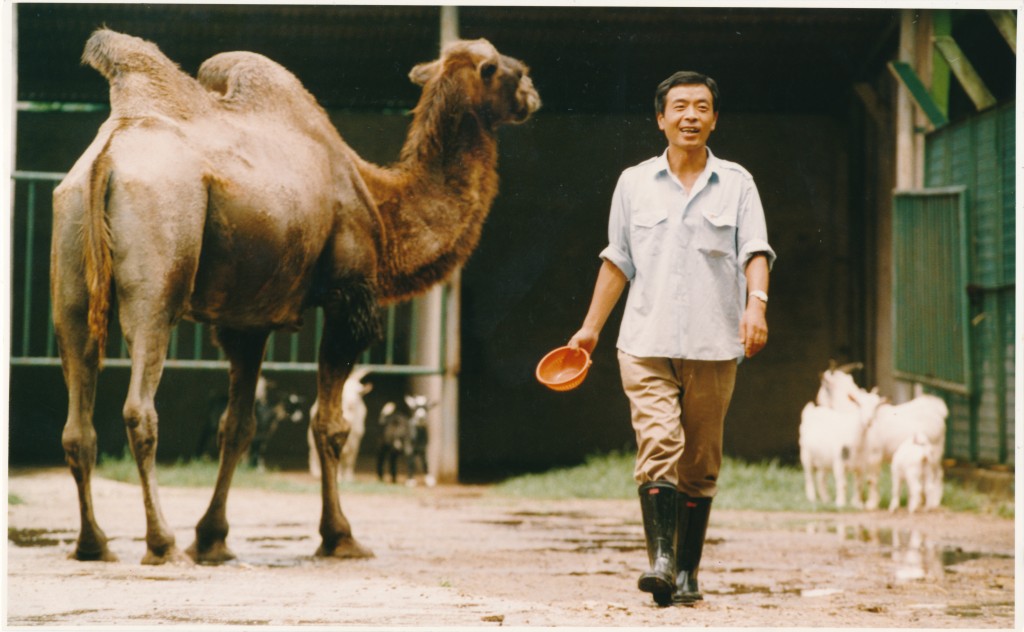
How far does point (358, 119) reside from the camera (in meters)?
10.8

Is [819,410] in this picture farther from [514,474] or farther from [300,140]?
[300,140]

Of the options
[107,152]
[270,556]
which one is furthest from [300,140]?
[270,556]

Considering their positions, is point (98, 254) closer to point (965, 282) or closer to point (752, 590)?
point (752, 590)

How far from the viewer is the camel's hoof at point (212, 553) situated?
574 cm

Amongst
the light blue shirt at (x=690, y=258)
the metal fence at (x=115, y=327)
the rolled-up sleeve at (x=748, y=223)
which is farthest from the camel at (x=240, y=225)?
the metal fence at (x=115, y=327)

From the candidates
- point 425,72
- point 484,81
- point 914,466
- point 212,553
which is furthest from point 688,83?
point 914,466

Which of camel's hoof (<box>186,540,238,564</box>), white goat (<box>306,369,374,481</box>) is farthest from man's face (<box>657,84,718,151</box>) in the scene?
white goat (<box>306,369,374,481</box>)

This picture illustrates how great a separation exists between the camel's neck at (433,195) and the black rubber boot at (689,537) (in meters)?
2.02

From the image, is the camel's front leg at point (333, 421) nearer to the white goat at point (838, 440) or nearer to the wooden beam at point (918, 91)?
the white goat at point (838, 440)

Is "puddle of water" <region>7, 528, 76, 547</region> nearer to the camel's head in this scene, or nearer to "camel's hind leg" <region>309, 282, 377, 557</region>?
"camel's hind leg" <region>309, 282, 377, 557</region>

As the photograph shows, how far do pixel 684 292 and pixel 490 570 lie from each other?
5.69 feet

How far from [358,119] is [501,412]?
3.27m

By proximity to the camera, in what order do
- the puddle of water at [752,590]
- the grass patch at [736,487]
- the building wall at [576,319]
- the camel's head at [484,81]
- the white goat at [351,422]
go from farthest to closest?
the building wall at [576,319]
the white goat at [351,422]
the grass patch at [736,487]
the camel's head at [484,81]
the puddle of water at [752,590]

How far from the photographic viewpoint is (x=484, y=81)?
6.52 meters
